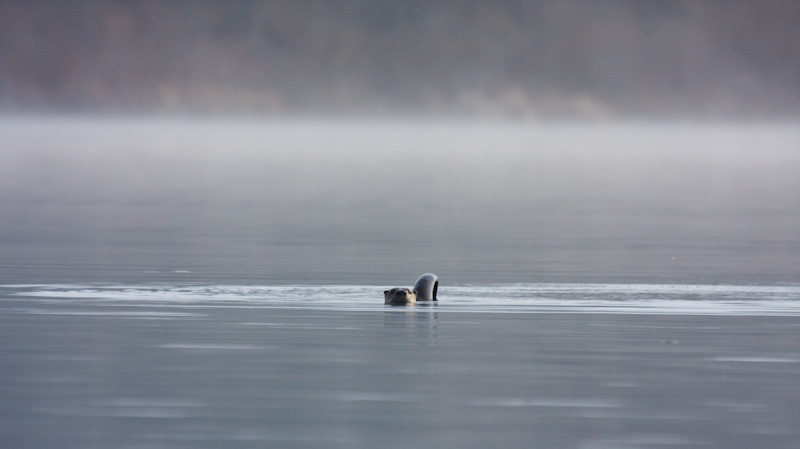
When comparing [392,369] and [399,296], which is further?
[399,296]

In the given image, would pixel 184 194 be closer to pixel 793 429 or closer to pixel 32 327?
pixel 32 327

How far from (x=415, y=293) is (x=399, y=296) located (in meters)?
0.33

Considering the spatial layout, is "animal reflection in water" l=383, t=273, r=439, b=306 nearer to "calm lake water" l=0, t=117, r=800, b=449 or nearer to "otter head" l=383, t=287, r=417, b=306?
"otter head" l=383, t=287, r=417, b=306

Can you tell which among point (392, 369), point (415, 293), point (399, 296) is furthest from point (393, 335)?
point (415, 293)

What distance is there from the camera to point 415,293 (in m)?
20.3

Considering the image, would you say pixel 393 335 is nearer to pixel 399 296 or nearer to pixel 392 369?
pixel 392 369

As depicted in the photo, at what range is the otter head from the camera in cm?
2002

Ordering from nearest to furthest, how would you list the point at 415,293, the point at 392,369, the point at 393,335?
the point at 392,369, the point at 393,335, the point at 415,293

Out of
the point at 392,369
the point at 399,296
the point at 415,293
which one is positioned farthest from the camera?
the point at 415,293

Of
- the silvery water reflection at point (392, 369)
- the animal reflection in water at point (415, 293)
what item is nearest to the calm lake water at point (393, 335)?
the silvery water reflection at point (392, 369)

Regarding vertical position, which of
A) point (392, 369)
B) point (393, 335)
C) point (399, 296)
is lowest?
point (392, 369)

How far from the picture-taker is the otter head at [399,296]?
65.7 ft

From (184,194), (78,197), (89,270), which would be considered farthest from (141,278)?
(184,194)

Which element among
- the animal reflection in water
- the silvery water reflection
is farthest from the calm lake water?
the animal reflection in water
